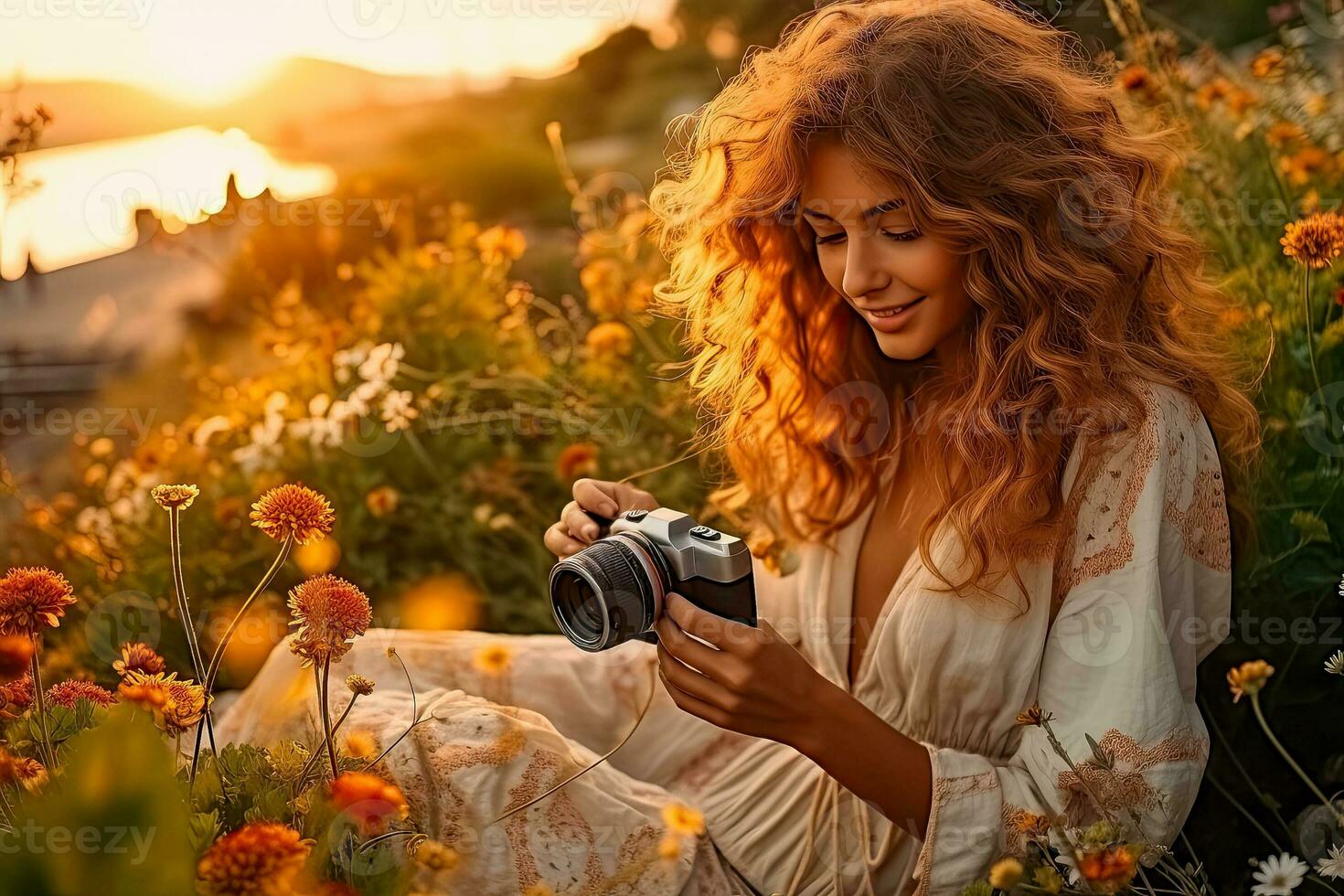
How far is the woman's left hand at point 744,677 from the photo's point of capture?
129cm

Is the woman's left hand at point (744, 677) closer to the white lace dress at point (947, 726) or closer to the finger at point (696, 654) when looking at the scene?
the finger at point (696, 654)

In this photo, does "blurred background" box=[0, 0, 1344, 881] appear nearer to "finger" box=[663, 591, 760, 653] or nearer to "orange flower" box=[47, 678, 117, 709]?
"finger" box=[663, 591, 760, 653]

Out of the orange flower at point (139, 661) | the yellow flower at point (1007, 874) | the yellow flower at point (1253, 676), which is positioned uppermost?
the orange flower at point (139, 661)

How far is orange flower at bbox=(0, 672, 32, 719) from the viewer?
106 centimetres

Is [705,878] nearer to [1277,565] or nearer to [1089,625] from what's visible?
[1089,625]

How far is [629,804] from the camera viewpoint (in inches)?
58.4

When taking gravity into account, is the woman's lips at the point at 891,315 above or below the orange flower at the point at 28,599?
above

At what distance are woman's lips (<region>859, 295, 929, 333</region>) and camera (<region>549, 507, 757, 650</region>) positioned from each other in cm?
37

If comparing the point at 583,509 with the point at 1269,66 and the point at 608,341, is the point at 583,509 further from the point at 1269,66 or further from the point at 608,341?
the point at 1269,66

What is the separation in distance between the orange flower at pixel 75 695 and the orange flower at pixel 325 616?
7.8 inches
